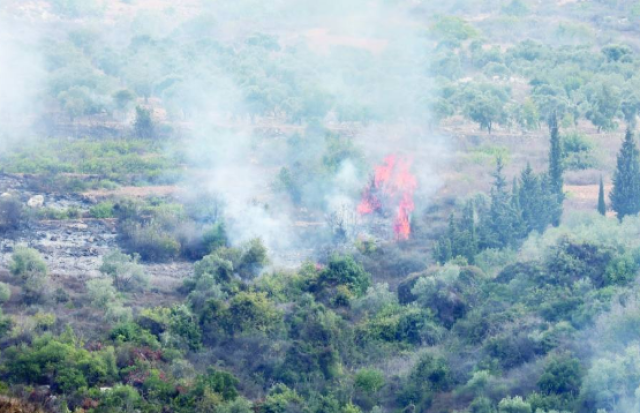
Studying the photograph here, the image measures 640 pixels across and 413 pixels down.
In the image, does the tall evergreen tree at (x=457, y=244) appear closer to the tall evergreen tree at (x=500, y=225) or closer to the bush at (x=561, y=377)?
the tall evergreen tree at (x=500, y=225)

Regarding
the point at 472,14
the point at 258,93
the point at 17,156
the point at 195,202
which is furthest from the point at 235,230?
the point at 472,14

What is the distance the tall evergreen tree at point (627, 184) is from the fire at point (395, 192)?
7631mm

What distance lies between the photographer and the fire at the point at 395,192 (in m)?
50.6

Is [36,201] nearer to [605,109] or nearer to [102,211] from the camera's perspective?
[102,211]

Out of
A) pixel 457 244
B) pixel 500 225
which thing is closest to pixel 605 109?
pixel 500 225

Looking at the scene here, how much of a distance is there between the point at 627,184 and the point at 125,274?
19.0 meters

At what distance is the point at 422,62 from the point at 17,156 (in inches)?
1046

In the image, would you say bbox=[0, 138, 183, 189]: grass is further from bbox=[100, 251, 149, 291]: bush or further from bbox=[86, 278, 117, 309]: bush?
bbox=[86, 278, 117, 309]: bush

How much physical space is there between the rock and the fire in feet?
39.4

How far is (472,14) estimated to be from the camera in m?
86.4

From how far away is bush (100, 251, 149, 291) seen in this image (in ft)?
135

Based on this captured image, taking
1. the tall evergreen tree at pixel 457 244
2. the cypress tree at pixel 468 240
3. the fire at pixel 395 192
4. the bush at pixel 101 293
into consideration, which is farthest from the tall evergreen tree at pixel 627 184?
the bush at pixel 101 293

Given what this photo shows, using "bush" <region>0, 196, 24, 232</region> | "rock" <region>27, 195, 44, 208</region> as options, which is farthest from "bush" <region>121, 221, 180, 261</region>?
A: "rock" <region>27, 195, 44, 208</region>

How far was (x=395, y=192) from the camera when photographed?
53.5m
